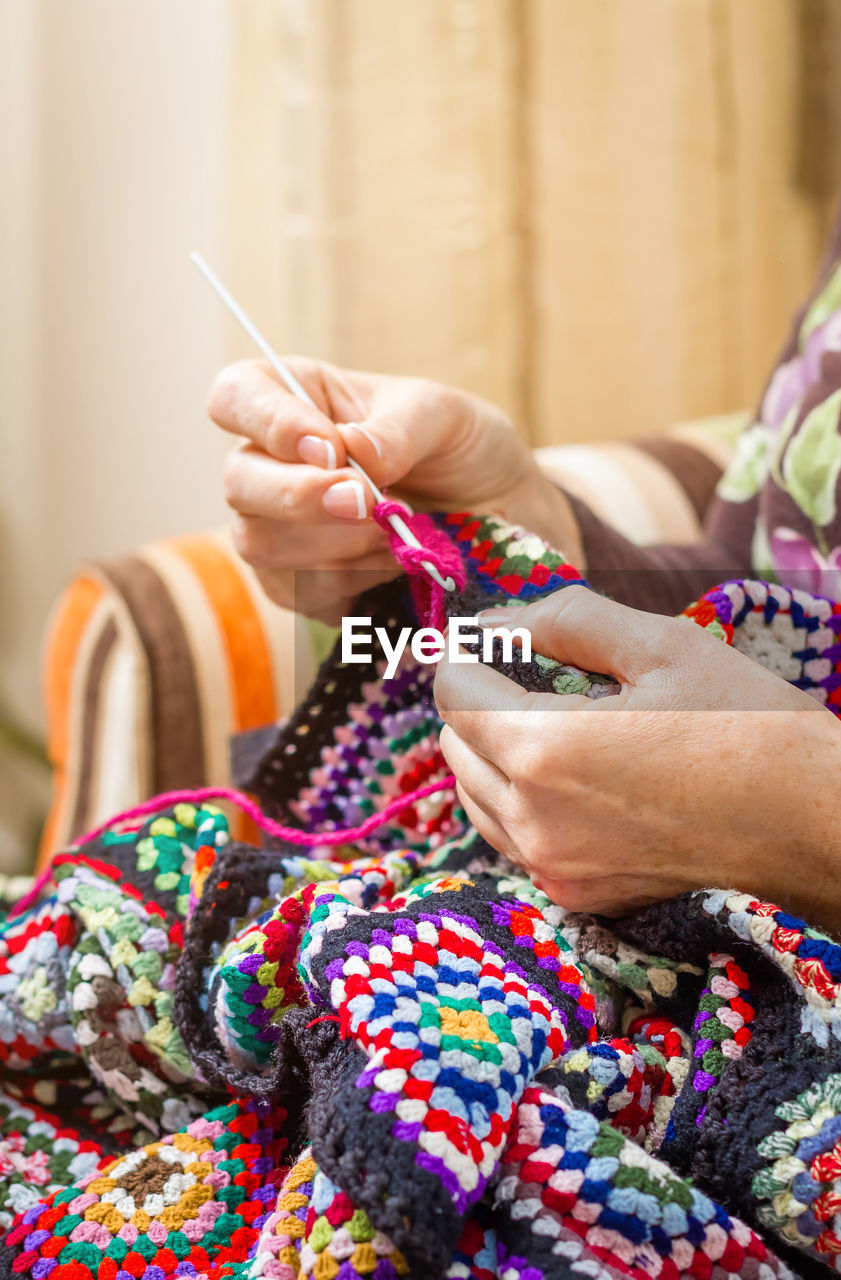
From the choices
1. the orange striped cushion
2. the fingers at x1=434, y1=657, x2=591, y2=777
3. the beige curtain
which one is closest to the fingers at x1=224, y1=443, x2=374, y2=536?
the fingers at x1=434, y1=657, x2=591, y2=777

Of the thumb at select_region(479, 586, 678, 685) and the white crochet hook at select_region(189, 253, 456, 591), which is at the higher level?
the white crochet hook at select_region(189, 253, 456, 591)

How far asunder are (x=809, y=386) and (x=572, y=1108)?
1.50 ft

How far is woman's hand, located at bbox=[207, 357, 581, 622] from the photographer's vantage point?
46cm

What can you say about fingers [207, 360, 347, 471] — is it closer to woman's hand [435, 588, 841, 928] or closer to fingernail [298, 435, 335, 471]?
fingernail [298, 435, 335, 471]

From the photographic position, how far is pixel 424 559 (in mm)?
408

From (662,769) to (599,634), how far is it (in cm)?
5

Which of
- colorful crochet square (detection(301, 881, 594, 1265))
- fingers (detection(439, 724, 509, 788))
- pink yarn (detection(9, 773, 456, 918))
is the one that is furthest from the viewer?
pink yarn (detection(9, 773, 456, 918))

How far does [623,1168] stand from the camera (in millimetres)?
281

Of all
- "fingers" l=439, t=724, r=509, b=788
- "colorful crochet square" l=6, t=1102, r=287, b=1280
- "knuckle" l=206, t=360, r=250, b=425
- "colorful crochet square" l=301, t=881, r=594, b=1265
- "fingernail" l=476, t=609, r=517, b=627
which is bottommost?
"colorful crochet square" l=6, t=1102, r=287, b=1280

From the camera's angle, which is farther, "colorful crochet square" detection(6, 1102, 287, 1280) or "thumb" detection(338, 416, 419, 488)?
"thumb" detection(338, 416, 419, 488)

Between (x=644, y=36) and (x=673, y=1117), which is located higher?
(x=644, y=36)

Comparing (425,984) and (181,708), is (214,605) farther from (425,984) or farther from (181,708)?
(425,984)

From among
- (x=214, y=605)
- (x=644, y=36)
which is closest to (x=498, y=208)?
(x=644, y=36)

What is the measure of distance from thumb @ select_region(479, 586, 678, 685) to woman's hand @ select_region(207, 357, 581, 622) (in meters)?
0.11
